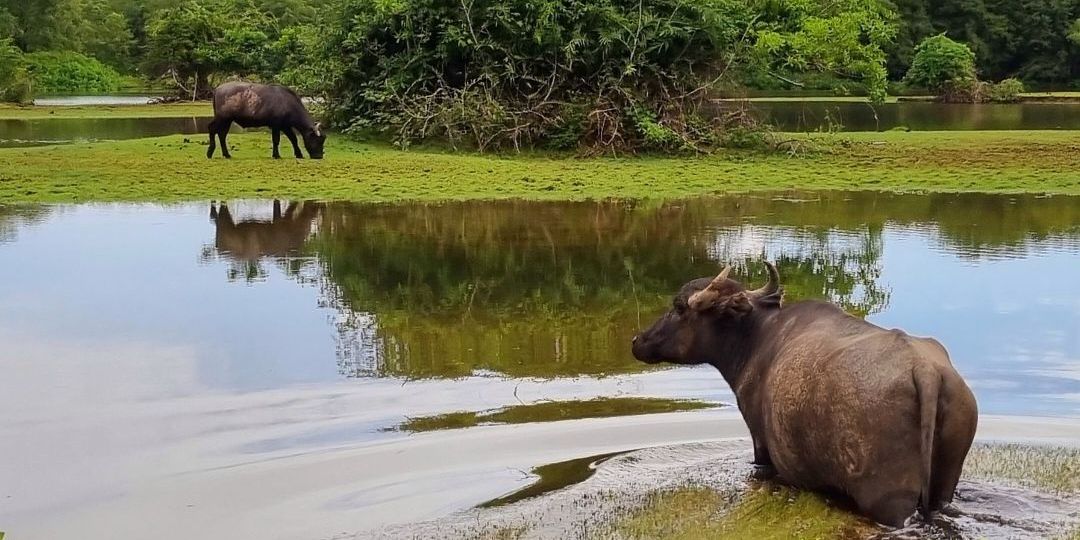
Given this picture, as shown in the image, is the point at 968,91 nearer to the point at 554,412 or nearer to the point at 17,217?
the point at 17,217

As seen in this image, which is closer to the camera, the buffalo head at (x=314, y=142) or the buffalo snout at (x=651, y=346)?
the buffalo snout at (x=651, y=346)

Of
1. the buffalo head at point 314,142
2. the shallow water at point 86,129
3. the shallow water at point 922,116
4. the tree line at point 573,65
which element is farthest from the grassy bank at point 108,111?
the shallow water at point 922,116

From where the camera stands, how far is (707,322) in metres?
7.21

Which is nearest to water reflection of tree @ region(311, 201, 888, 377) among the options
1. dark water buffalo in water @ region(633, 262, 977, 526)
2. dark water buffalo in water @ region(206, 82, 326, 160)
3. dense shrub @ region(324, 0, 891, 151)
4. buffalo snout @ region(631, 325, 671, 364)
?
buffalo snout @ region(631, 325, 671, 364)

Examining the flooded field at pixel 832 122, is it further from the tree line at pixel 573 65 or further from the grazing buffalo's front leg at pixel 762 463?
the grazing buffalo's front leg at pixel 762 463

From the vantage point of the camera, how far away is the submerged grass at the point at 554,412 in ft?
26.0

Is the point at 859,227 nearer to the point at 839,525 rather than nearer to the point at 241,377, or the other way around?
the point at 241,377

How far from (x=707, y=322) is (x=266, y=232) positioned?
30.8 ft

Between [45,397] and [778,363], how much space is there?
16.5ft

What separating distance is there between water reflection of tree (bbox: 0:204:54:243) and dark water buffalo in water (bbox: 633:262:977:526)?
36.3 feet

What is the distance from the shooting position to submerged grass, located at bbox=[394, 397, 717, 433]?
26.0 feet

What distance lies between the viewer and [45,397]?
849 centimetres

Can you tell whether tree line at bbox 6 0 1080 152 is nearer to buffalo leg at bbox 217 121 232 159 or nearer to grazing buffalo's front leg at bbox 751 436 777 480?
buffalo leg at bbox 217 121 232 159

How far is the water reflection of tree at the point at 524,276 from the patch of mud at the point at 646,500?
2.28 m
